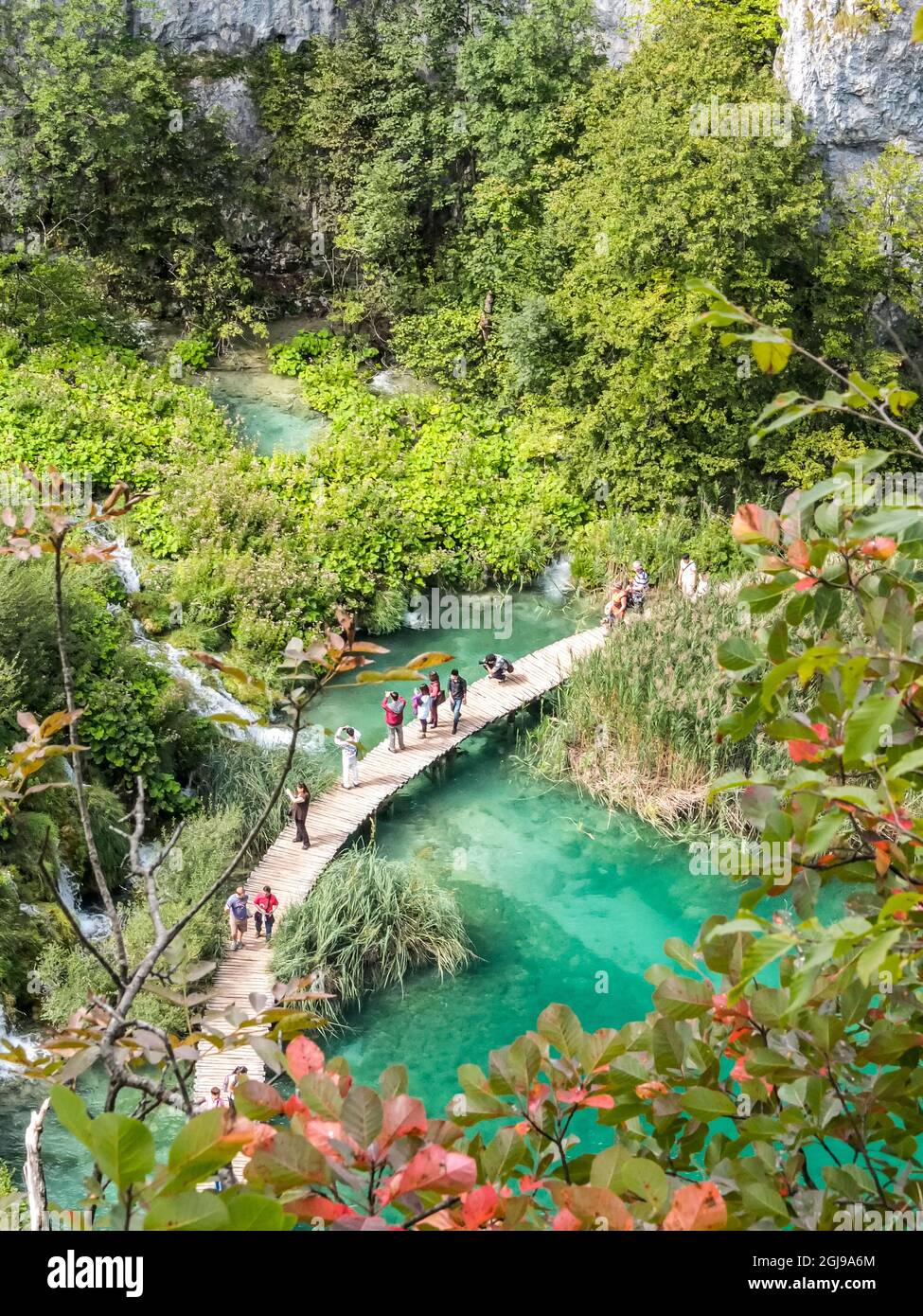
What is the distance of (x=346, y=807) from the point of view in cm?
1234

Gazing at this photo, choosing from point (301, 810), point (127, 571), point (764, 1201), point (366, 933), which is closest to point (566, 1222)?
point (764, 1201)

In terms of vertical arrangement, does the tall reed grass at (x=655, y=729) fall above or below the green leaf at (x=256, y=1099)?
below

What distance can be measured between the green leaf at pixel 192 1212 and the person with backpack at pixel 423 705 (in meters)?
11.8

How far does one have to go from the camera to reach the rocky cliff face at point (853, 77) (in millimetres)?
15102

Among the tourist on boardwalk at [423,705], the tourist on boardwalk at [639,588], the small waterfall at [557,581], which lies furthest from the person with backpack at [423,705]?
the small waterfall at [557,581]

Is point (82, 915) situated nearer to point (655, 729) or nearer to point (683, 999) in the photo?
point (655, 729)

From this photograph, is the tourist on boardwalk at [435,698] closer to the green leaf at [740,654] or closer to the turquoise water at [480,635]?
the turquoise water at [480,635]

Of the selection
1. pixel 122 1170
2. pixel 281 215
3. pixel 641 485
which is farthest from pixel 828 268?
pixel 122 1170

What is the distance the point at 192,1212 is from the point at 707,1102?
53.6 inches

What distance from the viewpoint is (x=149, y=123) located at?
18.3 m

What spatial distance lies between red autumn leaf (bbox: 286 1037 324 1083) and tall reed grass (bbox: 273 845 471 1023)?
760 cm

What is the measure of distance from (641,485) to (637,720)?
4.42 metres
